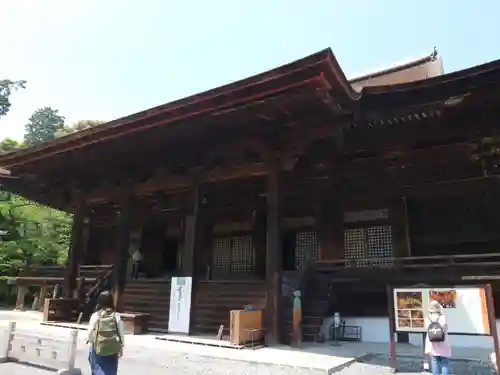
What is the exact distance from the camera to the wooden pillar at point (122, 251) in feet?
38.4

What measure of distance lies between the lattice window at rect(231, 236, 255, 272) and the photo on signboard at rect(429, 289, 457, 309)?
8.94 metres

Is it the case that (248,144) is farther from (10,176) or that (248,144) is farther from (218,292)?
(10,176)

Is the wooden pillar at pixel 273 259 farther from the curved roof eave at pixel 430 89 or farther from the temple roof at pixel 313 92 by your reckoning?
the curved roof eave at pixel 430 89

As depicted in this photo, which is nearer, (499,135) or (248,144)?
(499,135)

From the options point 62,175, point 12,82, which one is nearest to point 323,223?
point 62,175

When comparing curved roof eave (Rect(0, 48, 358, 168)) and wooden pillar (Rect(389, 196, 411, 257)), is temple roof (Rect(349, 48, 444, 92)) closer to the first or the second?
wooden pillar (Rect(389, 196, 411, 257))

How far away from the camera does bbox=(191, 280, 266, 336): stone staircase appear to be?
9789mm

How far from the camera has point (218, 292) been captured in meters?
10.4

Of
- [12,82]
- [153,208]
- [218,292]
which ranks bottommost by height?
[218,292]

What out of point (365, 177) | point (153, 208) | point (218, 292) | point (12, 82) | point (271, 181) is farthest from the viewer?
point (12, 82)

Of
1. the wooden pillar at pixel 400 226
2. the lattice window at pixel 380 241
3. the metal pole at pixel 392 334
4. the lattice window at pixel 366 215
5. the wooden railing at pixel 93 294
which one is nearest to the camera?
the metal pole at pixel 392 334

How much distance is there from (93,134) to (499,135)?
979cm

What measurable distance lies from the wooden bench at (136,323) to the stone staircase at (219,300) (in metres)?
1.23

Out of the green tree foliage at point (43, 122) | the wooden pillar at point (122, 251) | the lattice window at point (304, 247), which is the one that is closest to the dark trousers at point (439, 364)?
the lattice window at point (304, 247)
